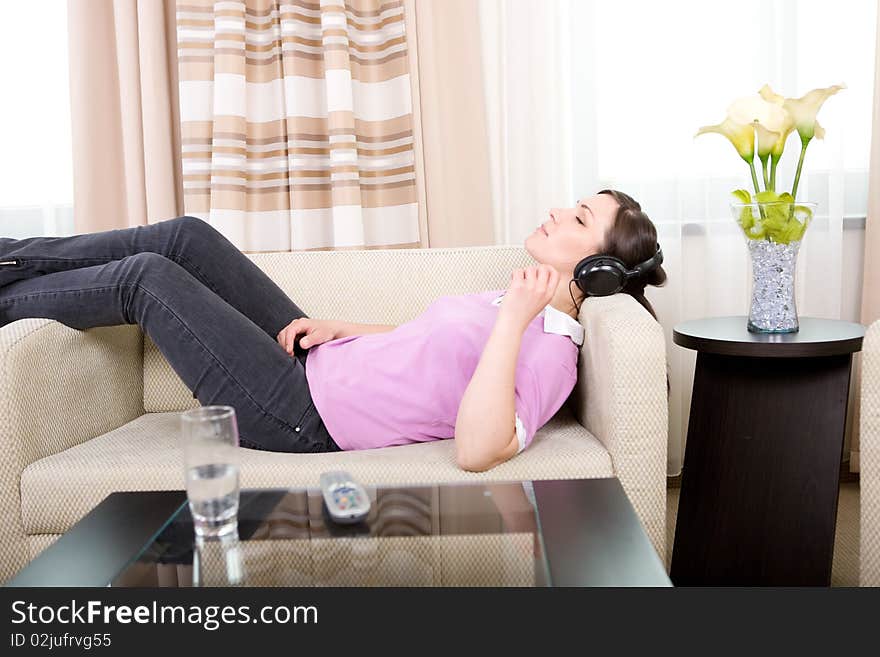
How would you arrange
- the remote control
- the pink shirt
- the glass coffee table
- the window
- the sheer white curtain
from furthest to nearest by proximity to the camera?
1. the window
2. the sheer white curtain
3. the pink shirt
4. the remote control
5. the glass coffee table

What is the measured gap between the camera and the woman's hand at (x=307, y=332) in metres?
1.82

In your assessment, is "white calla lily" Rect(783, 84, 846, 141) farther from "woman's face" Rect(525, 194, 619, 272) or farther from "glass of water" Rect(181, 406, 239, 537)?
"glass of water" Rect(181, 406, 239, 537)

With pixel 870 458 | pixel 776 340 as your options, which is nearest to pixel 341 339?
pixel 776 340

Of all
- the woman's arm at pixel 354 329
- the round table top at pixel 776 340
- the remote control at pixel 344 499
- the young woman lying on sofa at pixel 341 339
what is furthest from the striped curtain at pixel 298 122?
the remote control at pixel 344 499

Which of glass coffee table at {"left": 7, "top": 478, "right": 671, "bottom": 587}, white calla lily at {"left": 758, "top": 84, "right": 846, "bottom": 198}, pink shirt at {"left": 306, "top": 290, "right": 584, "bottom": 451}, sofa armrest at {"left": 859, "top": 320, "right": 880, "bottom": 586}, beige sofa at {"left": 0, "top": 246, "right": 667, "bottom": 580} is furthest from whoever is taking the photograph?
white calla lily at {"left": 758, "top": 84, "right": 846, "bottom": 198}

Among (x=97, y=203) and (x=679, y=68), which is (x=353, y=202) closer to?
(x=97, y=203)

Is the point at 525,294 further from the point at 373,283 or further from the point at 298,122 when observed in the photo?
the point at 298,122

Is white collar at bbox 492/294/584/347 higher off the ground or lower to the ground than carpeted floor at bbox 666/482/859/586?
higher

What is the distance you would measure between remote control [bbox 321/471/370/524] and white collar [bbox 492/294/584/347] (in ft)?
2.08

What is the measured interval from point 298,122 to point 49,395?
128 centimetres

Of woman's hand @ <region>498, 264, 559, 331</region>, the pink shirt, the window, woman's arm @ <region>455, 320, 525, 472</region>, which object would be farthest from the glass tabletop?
the window

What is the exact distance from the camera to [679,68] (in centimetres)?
254

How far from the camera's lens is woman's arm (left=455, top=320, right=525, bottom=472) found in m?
1.38
